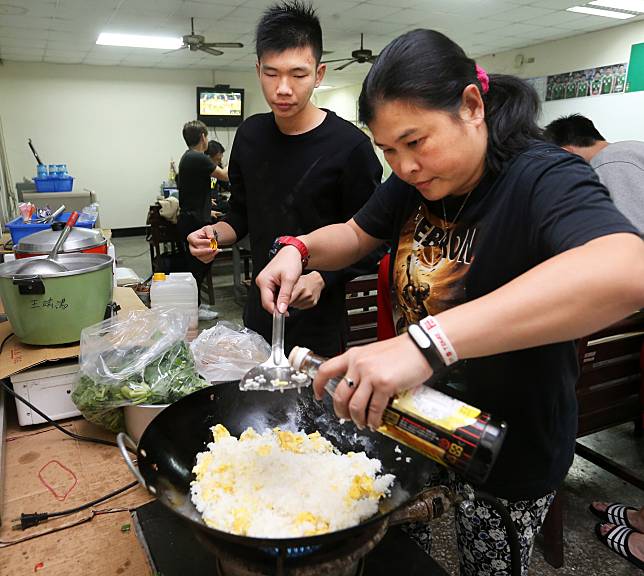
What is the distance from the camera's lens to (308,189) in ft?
5.35

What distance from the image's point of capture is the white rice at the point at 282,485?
0.80 m

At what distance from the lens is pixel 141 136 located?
980 cm

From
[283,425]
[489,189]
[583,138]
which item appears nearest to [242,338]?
[283,425]

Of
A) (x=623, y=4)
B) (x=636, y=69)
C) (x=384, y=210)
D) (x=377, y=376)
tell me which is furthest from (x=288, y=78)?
(x=636, y=69)

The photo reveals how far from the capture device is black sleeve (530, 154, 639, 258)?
64 cm

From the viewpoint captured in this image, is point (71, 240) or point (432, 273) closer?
point (432, 273)

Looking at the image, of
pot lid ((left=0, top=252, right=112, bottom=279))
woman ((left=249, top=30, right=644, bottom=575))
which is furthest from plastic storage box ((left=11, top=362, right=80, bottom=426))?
woman ((left=249, top=30, right=644, bottom=575))

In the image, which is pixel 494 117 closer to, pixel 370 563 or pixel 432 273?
pixel 432 273

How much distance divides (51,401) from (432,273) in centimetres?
113

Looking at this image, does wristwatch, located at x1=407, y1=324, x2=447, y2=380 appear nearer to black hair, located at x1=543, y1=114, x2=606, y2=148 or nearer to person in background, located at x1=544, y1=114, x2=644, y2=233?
person in background, located at x1=544, y1=114, x2=644, y2=233

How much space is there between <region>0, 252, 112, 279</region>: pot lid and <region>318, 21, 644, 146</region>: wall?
6.73 m

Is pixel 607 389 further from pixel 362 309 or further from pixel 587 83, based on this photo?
pixel 587 83

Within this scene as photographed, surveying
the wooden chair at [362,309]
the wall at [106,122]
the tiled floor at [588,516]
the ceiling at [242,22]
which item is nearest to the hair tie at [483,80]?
the wooden chair at [362,309]

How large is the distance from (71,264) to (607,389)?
2.10 m
